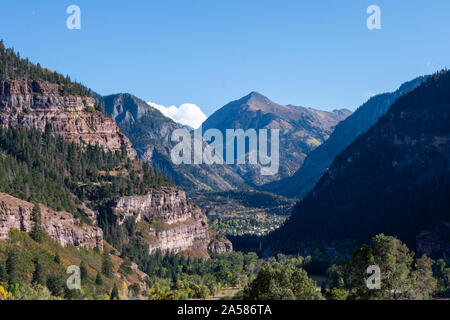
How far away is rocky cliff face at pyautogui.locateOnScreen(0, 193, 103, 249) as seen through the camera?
13450 cm

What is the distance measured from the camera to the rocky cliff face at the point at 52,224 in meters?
134

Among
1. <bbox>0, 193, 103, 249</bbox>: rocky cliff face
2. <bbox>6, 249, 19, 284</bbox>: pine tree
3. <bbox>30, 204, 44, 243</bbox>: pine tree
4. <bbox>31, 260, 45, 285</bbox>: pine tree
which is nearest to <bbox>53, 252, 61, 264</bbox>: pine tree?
<bbox>30, 204, 44, 243</bbox>: pine tree

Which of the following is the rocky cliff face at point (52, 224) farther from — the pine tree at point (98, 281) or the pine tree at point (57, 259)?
the pine tree at point (98, 281)

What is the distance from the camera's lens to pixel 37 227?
141875 mm

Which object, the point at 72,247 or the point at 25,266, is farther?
the point at 72,247

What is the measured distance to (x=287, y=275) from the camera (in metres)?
74.9

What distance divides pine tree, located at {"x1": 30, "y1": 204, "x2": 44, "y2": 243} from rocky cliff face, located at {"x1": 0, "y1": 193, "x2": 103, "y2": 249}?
114cm

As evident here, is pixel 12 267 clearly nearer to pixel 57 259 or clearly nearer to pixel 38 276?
pixel 38 276
